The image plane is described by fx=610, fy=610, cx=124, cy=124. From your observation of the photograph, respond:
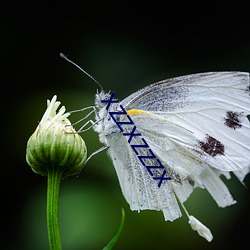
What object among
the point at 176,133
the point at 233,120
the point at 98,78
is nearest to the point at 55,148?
the point at 176,133

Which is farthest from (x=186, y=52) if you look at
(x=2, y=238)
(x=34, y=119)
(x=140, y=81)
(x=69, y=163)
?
(x=69, y=163)

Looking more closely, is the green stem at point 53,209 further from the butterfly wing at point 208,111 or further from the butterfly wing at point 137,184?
the butterfly wing at point 208,111

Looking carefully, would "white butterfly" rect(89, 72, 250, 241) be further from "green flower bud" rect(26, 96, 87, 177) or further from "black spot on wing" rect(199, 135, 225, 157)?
"green flower bud" rect(26, 96, 87, 177)

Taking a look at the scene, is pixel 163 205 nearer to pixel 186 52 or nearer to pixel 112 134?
pixel 112 134

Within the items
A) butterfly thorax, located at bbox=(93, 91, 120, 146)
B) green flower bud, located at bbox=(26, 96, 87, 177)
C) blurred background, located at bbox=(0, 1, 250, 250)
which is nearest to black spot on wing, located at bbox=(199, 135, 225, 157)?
butterfly thorax, located at bbox=(93, 91, 120, 146)

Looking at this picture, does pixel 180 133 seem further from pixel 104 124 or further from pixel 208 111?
pixel 104 124

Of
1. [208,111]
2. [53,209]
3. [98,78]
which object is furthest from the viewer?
[98,78]
